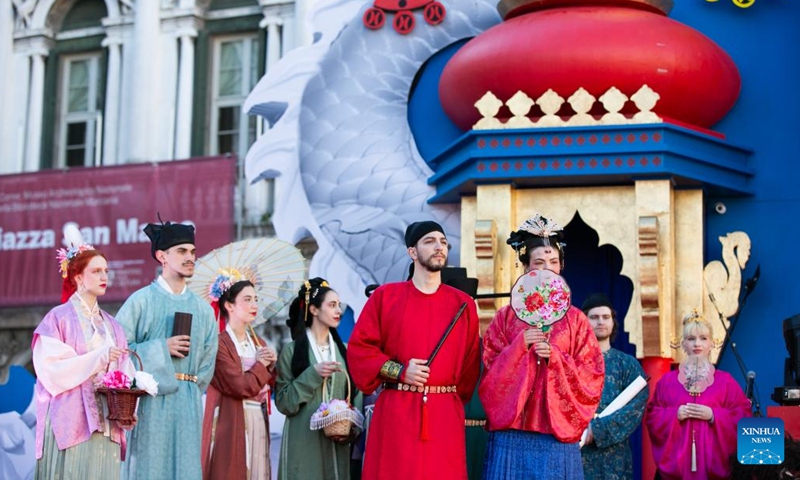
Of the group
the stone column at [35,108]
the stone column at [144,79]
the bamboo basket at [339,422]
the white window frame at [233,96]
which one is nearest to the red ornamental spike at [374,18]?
the bamboo basket at [339,422]

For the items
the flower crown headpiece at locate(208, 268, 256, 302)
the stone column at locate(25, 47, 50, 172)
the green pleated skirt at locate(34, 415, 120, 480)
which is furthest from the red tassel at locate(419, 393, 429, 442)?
the stone column at locate(25, 47, 50, 172)

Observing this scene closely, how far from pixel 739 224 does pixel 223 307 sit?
367cm

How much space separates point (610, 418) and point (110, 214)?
959 cm

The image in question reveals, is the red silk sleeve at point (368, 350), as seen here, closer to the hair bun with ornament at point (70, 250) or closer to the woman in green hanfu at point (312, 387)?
the woman in green hanfu at point (312, 387)

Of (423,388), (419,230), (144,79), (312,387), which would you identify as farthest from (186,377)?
(144,79)

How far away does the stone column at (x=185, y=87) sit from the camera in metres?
18.6

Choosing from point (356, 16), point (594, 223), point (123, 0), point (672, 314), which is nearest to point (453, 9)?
point (356, 16)

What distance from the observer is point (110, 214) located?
16.6m

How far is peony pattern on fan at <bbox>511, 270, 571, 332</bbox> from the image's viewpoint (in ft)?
22.3

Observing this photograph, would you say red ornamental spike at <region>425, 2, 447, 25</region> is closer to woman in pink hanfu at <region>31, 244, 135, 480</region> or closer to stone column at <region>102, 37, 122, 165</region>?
woman in pink hanfu at <region>31, 244, 135, 480</region>

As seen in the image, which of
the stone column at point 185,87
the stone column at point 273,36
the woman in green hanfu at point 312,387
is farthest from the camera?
the stone column at point 185,87

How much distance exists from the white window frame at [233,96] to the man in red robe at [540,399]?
12017mm

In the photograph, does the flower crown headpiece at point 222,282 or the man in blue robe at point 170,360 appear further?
the flower crown headpiece at point 222,282

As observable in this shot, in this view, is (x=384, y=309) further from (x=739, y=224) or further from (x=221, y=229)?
(x=221, y=229)
